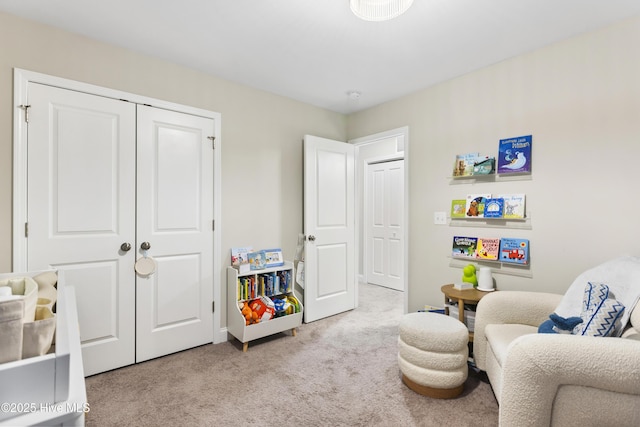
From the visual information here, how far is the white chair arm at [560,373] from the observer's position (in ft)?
3.75

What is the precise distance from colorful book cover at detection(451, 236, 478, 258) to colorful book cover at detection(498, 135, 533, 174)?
629 mm

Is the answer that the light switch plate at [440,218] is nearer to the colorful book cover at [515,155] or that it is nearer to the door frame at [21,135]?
the colorful book cover at [515,155]

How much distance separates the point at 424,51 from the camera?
7.88ft

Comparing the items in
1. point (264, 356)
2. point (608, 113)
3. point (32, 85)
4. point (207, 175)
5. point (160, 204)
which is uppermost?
point (32, 85)

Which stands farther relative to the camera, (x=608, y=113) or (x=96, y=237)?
(x=96, y=237)

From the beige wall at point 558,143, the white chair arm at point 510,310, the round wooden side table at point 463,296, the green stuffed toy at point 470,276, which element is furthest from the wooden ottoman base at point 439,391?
the beige wall at point 558,143

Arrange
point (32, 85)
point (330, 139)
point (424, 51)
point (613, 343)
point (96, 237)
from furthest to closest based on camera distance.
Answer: point (330, 139) < point (424, 51) < point (96, 237) < point (32, 85) < point (613, 343)

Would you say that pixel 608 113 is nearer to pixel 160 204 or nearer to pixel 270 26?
pixel 270 26

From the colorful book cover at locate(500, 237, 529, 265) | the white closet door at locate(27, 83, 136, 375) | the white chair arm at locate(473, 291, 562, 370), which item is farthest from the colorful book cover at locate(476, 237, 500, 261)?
the white closet door at locate(27, 83, 136, 375)

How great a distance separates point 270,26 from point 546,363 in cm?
236

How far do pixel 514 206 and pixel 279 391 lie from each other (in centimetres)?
223

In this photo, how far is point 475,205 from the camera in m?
2.71

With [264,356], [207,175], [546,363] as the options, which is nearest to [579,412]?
[546,363]

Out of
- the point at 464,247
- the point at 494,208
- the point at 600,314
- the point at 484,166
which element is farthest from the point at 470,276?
the point at 600,314
